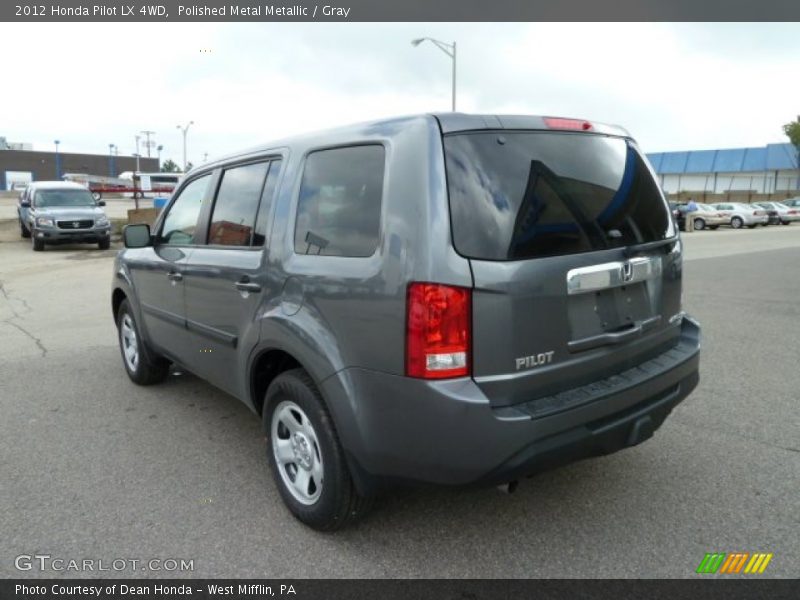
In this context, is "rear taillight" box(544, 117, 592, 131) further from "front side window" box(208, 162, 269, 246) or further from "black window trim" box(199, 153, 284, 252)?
"front side window" box(208, 162, 269, 246)

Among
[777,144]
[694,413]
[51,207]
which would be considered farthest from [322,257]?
[777,144]

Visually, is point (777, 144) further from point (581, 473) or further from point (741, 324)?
point (581, 473)

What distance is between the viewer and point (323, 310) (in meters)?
2.71

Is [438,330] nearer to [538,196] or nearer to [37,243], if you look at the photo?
[538,196]

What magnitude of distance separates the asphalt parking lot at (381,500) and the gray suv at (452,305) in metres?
0.32

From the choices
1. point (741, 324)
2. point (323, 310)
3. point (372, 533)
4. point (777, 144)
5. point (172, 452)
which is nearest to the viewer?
point (323, 310)

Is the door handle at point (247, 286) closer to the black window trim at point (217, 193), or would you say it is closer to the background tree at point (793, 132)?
the black window trim at point (217, 193)

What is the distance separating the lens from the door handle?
3.19 metres

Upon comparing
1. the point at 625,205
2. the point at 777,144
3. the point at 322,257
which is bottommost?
the point at 322,257

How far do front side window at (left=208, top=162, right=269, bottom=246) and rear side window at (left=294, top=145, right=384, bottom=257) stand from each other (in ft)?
1.63

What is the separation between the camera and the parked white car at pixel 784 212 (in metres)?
36.8

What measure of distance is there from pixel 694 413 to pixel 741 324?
3591 mm

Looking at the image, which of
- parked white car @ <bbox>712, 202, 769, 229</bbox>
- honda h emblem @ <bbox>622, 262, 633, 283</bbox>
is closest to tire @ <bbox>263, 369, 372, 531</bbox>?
honda h emblem @ <bbox>622, 262, 633, 283</bbox>

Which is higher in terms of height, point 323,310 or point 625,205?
point 625,205
